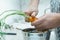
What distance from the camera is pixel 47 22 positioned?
2.41 feet

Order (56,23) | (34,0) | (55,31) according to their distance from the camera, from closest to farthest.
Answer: (56,23) → (55,31) → (34,0)

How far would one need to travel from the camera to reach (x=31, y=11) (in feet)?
3.26

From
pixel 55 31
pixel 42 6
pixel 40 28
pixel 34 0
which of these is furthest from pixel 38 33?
pixel 42 6

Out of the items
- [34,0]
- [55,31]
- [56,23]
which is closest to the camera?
[56,23]

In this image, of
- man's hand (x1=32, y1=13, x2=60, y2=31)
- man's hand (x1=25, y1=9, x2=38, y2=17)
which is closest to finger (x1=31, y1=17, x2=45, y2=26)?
man's hand (x1=32, y1=13, x2=60, y2=31)

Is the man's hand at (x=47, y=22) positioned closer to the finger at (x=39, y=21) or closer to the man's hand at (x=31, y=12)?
the finger at (x=39, y=21)

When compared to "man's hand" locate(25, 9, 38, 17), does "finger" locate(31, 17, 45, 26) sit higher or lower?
lower

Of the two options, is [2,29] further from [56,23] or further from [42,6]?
[42,6]

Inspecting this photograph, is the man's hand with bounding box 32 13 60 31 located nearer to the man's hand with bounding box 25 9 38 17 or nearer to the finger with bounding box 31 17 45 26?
the finger with bounding box 31 17 45 26

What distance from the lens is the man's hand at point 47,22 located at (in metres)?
0.72

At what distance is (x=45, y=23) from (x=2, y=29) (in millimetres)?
317

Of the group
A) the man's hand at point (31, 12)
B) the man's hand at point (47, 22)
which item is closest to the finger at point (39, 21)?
the man's hand at point (47, 22)

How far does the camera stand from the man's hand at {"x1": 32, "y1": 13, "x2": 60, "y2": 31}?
723 millimetres

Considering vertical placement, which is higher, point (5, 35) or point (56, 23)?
point (56, 23)
